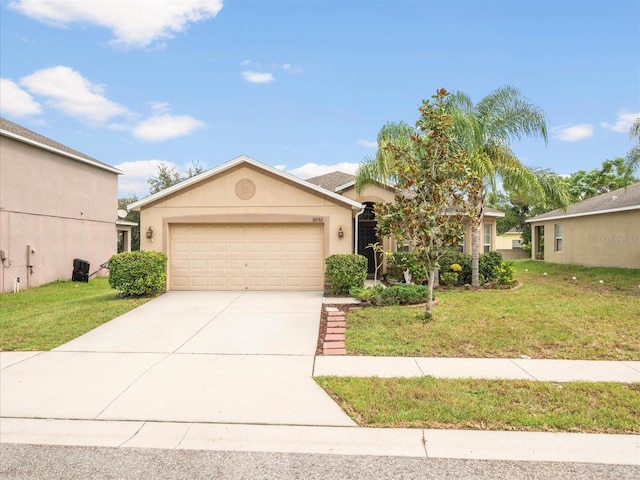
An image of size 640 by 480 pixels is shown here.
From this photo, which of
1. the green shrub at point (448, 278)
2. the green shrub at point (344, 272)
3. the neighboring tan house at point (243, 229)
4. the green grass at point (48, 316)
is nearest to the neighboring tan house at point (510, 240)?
the green shrub at point (448, 278)

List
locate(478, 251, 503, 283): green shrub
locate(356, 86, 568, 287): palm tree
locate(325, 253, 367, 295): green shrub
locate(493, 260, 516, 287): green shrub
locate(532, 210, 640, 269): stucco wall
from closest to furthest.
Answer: locate(325, 253, 367, 295): green shrub → locate(356, 86, 568, 287): palm tree → locate(493, 260, 516, 287): green shrub → locate(478, 251, 503, 283): green shrub → locate(532, 210, 640, 269): stucco wall

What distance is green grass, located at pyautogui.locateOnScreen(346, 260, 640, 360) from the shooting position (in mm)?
6445

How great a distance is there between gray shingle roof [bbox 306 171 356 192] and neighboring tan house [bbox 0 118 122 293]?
11.0 meters

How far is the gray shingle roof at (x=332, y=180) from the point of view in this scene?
18656 mm

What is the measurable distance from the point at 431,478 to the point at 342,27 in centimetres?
1434

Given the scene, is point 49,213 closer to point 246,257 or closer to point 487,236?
point 246,257

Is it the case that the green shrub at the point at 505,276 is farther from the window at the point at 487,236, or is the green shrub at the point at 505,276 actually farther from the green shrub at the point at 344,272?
the window at the point at 487,236

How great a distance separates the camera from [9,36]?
1464cm

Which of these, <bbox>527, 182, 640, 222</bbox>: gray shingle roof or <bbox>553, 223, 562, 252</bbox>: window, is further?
<bbox>553, 223, 562, 252</bbox>: window

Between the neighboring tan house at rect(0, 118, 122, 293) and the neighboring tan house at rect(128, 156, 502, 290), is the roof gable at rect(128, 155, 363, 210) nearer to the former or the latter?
the neighboring tan house at rect(128, 156, 502, 290)

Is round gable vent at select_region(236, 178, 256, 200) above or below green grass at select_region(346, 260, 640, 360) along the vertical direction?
above

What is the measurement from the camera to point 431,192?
26.2ft

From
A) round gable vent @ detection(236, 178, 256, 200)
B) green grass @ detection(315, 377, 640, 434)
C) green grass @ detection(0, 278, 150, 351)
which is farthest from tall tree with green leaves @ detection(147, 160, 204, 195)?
green grass @ detection(315, 377, 640, 434)

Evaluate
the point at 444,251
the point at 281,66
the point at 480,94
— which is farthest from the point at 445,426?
the point at 281,66
